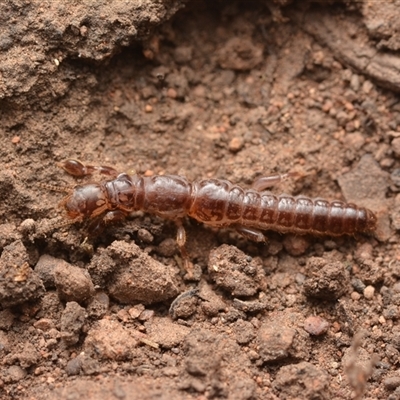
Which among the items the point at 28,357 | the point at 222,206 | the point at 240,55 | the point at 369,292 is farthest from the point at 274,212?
the point at 28,357

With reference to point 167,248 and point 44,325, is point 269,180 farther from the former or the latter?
point 44,325

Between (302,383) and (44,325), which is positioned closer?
(302,383)

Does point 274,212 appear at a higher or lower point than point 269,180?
lower

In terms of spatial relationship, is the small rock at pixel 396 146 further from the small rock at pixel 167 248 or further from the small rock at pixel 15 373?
the small rock at pixel 15 373

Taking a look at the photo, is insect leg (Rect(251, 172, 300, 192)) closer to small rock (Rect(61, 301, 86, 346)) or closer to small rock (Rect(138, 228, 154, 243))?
small rock (Rect(138, 228, 154, 243))

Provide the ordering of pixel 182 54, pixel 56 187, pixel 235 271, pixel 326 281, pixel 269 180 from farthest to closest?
pixel 182 54 < pixel 269 180 < pixel 56 187 < pixel 235 271 < pixel 326 281

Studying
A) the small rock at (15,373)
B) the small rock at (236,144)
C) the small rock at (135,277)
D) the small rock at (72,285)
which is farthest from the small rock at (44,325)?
the small rock at (236,144)
